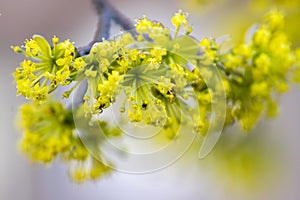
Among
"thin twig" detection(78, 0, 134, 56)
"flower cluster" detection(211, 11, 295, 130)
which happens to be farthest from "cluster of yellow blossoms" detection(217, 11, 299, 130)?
"thin twig" detection(78, 0, 134, 56)

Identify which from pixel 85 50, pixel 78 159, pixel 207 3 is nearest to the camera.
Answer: pixel 85 50

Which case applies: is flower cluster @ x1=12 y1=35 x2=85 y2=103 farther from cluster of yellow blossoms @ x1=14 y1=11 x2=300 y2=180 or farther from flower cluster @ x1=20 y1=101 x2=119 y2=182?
flower cluster @ x1=20 y1=101 x2=119 y2=182

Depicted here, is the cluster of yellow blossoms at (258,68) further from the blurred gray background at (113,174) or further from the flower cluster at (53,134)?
the flower cluster at (53,134)

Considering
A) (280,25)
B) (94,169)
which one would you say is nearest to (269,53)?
(280,25)

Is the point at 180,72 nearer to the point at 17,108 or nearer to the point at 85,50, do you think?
the point at 85,50

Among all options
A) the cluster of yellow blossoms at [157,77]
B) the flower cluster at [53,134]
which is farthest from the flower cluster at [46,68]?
the flower cluster at [53,134]
